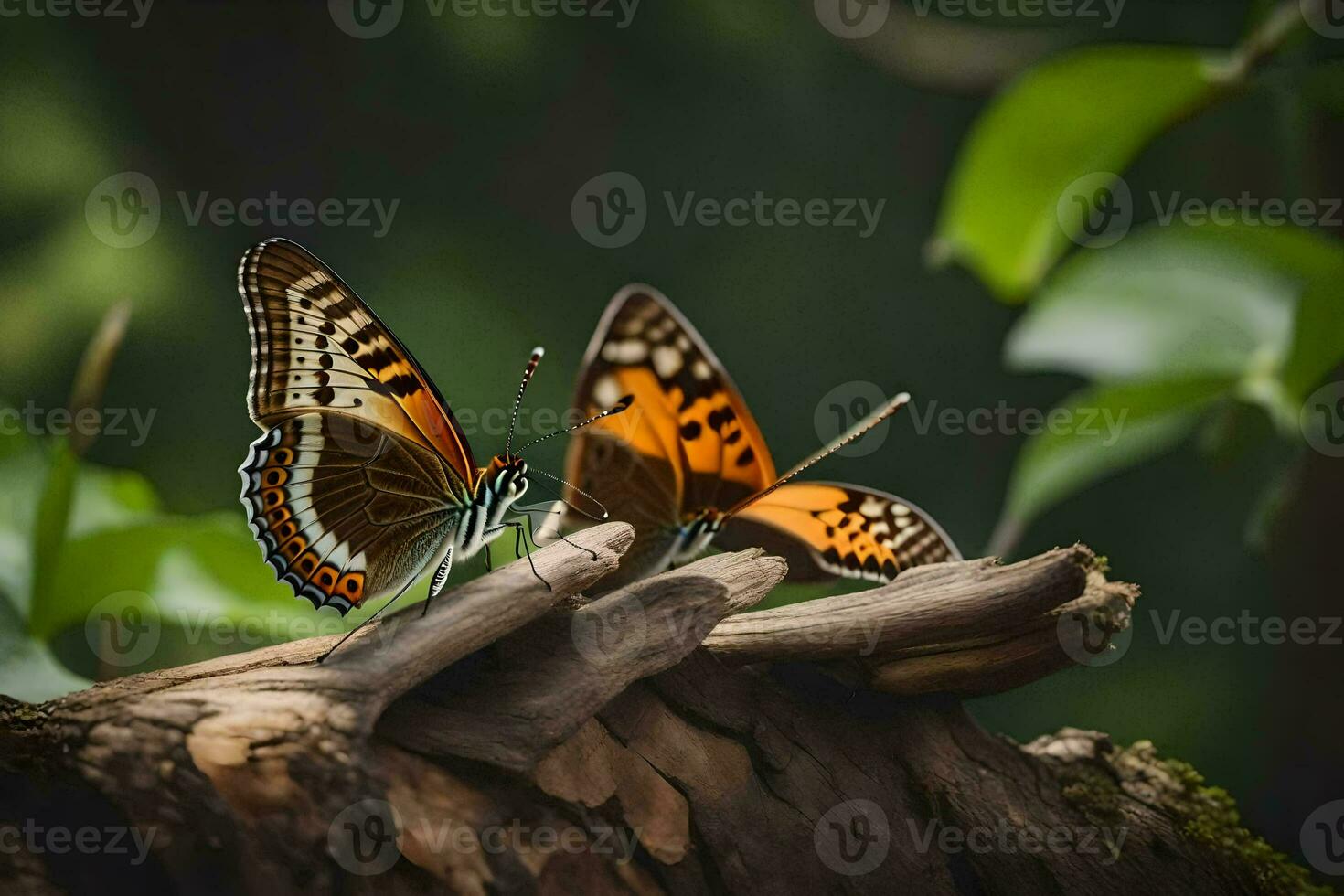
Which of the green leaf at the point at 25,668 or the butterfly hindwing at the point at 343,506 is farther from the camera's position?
the green leaf at the point at 25,668

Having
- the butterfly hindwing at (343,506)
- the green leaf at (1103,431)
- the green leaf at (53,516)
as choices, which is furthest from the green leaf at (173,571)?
the green leaf at (1103,431)

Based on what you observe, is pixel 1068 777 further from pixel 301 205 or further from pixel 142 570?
pixel 301 205

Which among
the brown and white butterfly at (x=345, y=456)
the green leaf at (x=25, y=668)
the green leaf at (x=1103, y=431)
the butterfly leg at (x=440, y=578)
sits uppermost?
the green leaf at (x=1103, y=431)

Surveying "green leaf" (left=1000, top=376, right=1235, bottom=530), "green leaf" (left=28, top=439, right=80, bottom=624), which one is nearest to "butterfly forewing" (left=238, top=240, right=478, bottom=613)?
"green leaf" (left=28, top=439, right=80, bottom=624)

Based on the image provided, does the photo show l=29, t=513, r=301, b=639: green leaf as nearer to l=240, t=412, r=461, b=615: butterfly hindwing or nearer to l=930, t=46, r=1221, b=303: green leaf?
l=240, t=412, r=461, b=615: butterfly hindwing

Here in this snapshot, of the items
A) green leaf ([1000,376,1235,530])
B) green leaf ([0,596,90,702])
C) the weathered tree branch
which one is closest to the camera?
the weathered tree branch

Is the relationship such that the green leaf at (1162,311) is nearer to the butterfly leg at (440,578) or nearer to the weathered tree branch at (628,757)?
the weathered tree branch at (628,757)

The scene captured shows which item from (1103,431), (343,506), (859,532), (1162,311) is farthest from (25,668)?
(1162,311)
